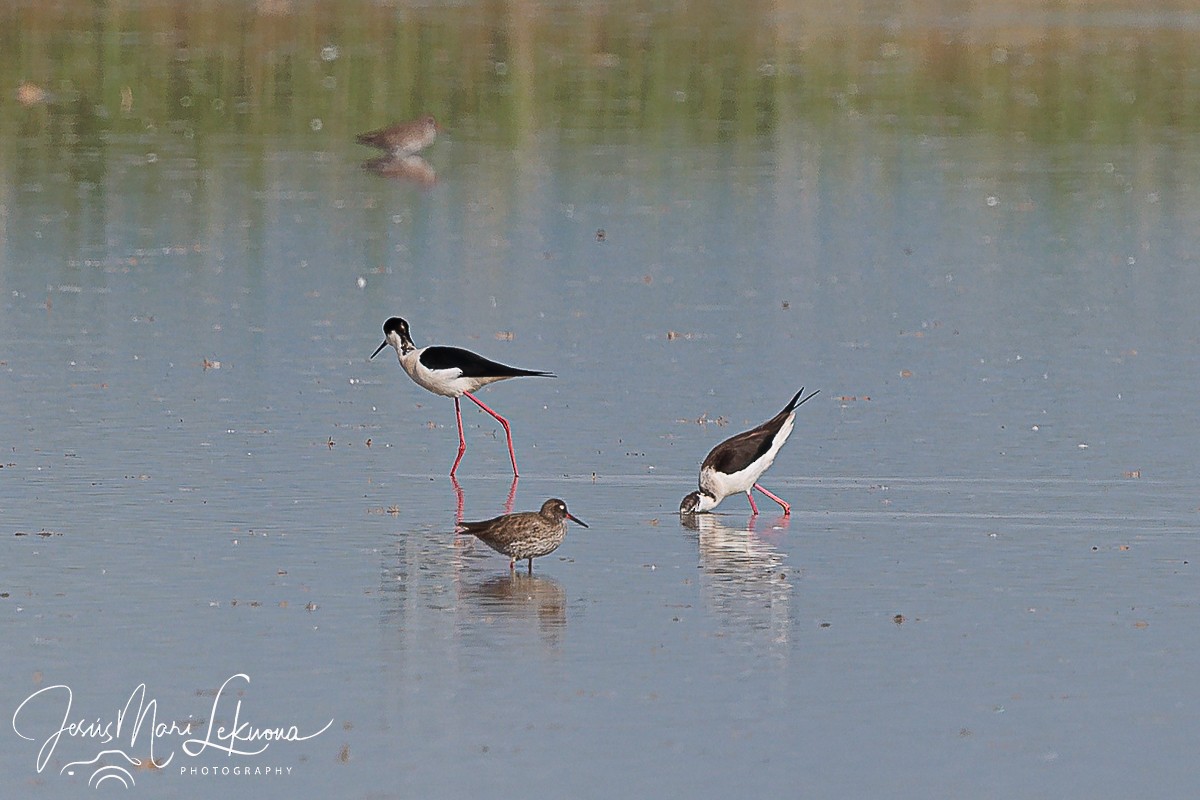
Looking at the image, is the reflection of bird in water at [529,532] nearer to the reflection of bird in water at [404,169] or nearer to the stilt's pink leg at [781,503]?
the stilt's pink leg at [781,503]

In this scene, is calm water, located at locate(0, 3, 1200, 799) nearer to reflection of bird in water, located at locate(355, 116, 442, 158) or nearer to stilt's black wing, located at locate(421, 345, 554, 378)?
stilt's black wing, located at locate(421, 345, 554, 378)

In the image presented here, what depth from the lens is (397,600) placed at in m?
10.4

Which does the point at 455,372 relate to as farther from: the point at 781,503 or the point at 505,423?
the point at 781,503

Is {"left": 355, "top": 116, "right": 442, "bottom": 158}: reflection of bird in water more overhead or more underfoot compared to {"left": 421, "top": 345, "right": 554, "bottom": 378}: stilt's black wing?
more overhead

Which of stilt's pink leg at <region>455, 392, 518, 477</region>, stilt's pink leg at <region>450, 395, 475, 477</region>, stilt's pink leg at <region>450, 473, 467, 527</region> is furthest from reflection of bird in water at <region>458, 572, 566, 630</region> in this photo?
stilt's pink leg at <region>450, 395, 475, 477</region>

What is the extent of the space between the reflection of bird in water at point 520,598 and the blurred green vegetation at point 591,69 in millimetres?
20992

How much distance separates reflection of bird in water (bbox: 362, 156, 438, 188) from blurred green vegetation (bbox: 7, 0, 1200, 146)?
8.56 feet

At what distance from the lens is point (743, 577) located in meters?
11.0

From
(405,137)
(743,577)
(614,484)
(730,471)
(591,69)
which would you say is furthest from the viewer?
(591,69)

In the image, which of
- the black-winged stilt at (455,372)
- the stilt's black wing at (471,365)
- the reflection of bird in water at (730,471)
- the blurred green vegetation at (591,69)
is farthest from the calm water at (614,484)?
the blurred green vegetation at (591,69)

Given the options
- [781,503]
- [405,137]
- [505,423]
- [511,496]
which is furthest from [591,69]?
[781,503]

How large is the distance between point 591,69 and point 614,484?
28.2 m

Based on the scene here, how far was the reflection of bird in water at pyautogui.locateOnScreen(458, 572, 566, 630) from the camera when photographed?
10125 millimetres

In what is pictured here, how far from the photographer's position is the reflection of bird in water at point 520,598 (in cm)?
1012
